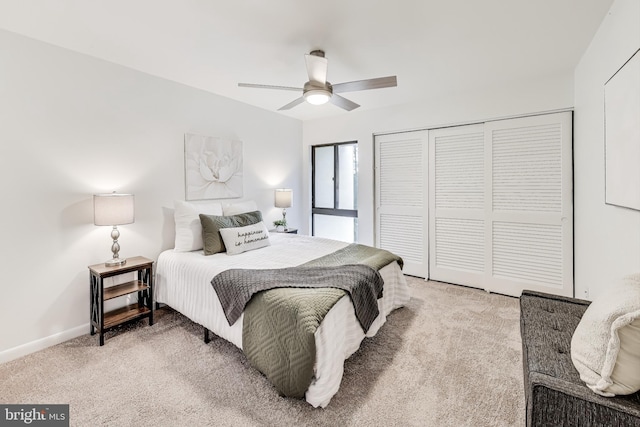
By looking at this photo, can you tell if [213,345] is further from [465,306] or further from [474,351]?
[465,306]

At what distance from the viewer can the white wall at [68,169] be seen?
7.20 feet

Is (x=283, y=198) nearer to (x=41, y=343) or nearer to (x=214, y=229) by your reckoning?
(x=214, y=229)

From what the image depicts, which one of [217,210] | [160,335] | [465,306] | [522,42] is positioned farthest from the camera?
[217,210]

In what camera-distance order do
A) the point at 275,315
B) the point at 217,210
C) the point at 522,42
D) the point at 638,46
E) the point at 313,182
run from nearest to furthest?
the point at 638,46, the point at 275,315, the point at 522,42, the point at 217,210, the point at 313,182

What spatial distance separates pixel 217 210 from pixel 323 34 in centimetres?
215

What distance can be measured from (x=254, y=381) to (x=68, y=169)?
7.70 feet

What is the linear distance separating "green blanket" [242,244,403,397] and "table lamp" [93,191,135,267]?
4.83 feet

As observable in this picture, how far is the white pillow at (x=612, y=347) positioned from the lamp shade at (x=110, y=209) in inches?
123

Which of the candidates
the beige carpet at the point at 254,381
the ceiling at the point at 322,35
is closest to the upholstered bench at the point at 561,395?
the beige carpet at the point at 254,381

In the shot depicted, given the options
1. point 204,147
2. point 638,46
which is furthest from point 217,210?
point 638,46

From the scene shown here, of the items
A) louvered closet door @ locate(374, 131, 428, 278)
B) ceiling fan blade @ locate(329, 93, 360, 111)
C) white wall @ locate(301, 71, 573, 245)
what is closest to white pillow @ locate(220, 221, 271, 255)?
ceiling fan blade @ locate(329, 93, 360, 111)

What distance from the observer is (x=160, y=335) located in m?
2.54

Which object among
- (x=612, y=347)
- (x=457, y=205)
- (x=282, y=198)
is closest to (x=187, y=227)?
(x=282, y=198)

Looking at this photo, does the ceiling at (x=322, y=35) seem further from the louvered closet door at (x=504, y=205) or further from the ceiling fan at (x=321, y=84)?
the louvered closet door at (x=504, y=205)
